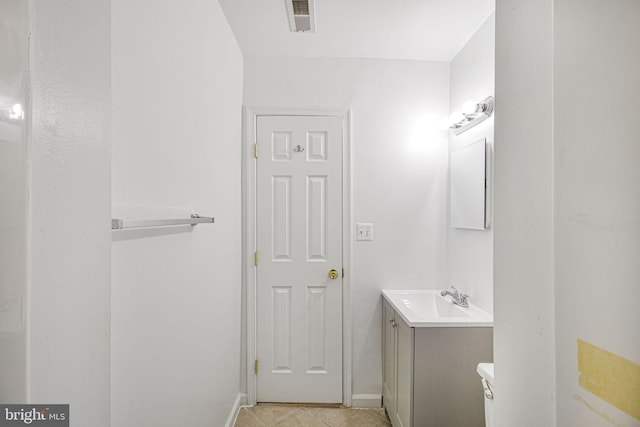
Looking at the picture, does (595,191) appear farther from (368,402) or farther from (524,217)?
(368,402)

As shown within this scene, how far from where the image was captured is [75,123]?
602 mm

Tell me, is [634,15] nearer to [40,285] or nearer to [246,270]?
[40,285]

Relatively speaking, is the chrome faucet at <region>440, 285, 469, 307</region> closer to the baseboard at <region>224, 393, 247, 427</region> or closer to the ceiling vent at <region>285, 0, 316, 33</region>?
the baseboard at <region>224, 393, 247, 427</region>

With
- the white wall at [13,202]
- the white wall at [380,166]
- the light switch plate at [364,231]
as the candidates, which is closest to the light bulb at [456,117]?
the white wall at [380,166]

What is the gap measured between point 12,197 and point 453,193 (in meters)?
2.38

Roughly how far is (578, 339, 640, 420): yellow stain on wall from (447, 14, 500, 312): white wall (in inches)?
51.1

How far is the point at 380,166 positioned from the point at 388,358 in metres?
1.30

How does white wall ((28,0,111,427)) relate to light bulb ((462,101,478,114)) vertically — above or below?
below

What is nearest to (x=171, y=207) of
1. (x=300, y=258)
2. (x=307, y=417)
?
(x=300, y=258)

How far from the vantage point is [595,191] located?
73cm

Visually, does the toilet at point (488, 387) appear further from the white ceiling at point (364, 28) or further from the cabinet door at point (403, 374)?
the white ceiling at point (364, 28)

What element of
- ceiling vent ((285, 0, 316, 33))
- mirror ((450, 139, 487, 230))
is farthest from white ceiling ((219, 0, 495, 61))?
mirror ((450, 139, 487, 230))

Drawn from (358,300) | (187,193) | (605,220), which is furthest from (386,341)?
(605,220)

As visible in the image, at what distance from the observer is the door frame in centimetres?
258
